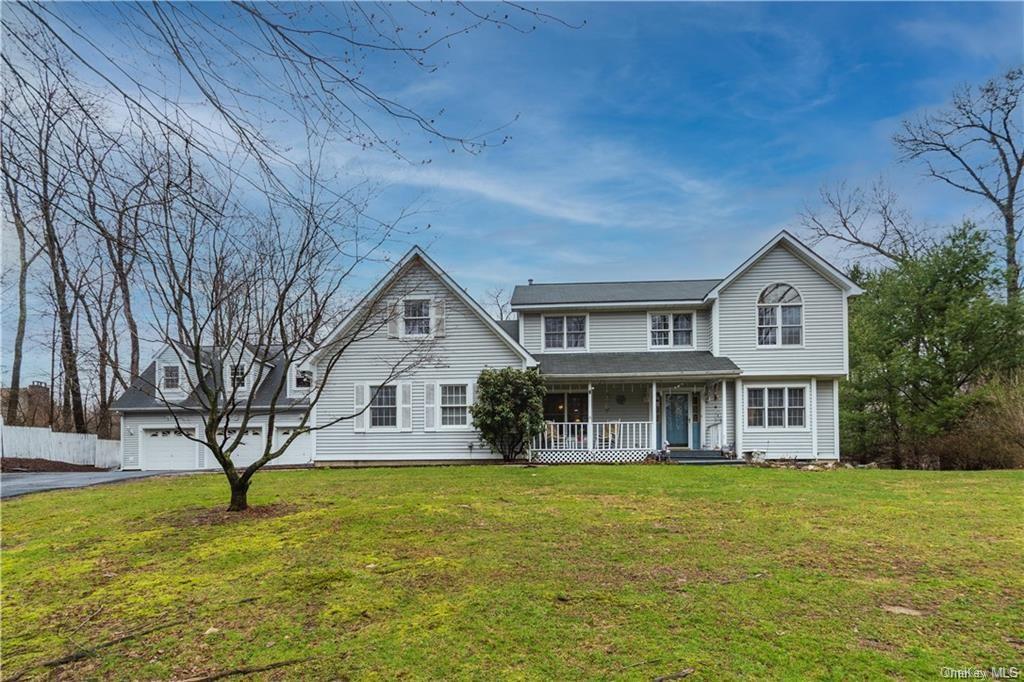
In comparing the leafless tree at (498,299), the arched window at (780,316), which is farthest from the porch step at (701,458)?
the leafless tree at (498,299)

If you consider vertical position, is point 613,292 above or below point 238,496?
above

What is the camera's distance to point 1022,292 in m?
18.9

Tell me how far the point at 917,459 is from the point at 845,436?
2.36m

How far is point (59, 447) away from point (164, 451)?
213 inches

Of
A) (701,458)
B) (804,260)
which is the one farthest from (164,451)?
(804,260)

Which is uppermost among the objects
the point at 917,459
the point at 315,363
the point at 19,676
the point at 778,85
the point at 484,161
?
the point at 778,85

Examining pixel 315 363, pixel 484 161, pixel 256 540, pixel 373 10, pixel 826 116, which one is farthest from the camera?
pixel 315 363

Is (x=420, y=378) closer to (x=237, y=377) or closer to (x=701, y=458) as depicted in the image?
(x=701, y=458)

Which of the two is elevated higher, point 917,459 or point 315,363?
point 315,363

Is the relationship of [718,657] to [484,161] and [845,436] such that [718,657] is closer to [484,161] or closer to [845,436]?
[484,161]

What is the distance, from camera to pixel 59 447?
24047 mm

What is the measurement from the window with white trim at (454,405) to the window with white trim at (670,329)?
714cm

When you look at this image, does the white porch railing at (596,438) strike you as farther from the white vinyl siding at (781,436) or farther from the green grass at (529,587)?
the green grass at (529,587)

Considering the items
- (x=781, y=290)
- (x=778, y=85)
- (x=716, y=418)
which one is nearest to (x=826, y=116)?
(x=778, y=85)
